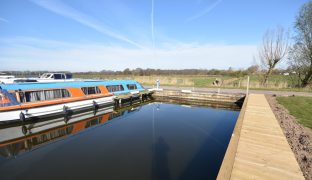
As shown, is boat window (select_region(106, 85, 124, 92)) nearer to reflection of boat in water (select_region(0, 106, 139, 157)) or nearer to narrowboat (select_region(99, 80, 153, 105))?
narrowboat (select_region(99, 80, 153, 105))

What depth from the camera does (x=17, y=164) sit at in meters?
5.79

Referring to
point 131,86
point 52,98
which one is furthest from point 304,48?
point 52,98

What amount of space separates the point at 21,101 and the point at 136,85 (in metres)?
11.4

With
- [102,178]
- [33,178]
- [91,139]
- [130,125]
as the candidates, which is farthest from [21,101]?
[102,178]

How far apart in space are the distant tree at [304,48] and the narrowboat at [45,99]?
74.6ft

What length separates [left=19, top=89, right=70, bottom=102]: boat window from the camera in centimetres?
1066

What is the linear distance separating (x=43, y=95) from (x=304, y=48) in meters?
27.3

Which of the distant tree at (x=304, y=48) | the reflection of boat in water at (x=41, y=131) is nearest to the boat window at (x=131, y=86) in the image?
the reflection of boat in water at (x=41, y=131)

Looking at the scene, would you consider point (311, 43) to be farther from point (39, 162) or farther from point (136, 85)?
point (39, 162)

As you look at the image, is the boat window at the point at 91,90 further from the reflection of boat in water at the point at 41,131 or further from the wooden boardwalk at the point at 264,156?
the wooden boardwalk at the point at 264,156

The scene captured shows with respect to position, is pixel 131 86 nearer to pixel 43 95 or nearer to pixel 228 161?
pixel 43 95

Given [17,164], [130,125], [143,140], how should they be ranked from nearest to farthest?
1. [17,164]
2. [143,140]
3. [130,125]

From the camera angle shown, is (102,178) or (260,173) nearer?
(260,173)

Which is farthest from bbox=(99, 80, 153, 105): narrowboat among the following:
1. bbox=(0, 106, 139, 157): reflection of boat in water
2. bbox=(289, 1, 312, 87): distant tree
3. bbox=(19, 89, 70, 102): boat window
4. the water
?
bbox=(289, 1, 312, 87): distant tree
